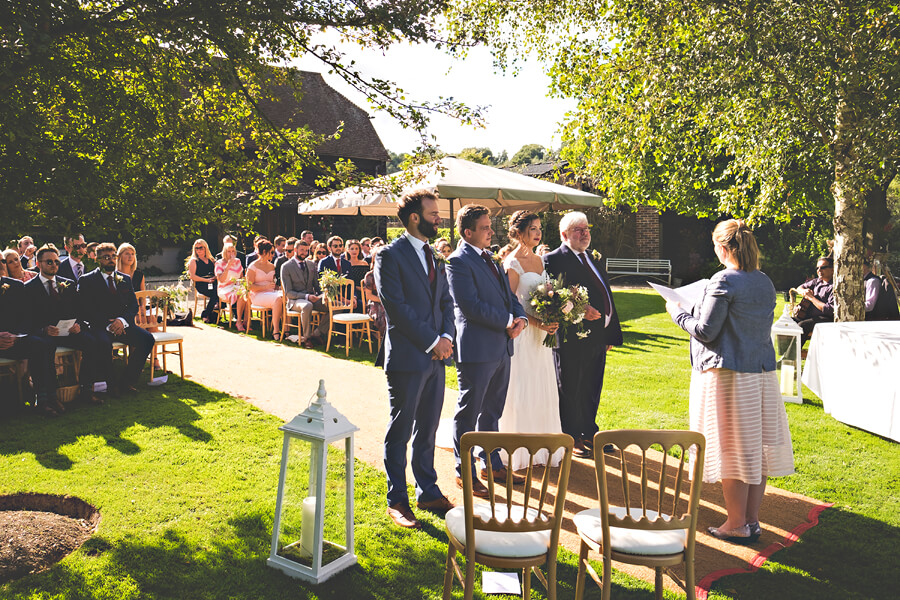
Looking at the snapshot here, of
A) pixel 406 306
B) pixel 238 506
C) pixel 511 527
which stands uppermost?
pixel 406 306

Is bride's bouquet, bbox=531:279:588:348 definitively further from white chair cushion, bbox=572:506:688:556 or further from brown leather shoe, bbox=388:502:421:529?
white chair cushion, bbox=572:506:688:556

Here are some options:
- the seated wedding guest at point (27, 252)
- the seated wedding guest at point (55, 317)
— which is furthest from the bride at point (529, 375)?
the seated wedding guest at point (27, 252)

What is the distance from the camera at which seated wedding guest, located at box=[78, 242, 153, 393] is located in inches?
309

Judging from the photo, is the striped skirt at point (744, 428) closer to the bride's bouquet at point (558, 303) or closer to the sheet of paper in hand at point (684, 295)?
the sheet of paper in hand at point (684, 295)

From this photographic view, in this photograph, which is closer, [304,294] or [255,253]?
[304,294]

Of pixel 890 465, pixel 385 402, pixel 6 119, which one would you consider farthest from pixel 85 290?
pixel 890 465

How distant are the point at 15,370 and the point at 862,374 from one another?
9.48m

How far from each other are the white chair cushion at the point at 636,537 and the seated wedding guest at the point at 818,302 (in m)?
8.51

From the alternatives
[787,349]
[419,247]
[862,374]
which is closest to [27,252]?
[419,247]

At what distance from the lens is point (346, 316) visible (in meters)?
11.0

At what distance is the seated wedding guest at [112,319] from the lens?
7852 millimetres

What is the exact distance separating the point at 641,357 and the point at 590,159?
379 cm

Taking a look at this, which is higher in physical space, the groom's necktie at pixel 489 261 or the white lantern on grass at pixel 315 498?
the groom's necktie at pixel 489 261

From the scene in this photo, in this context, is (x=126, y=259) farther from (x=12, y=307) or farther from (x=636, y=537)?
(x=636, y=537)
